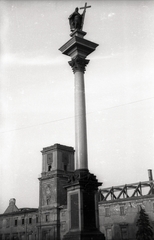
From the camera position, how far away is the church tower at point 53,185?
154ft

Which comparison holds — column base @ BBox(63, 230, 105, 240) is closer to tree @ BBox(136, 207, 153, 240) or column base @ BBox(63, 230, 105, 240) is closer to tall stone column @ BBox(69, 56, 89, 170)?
tall stone column @ BBox(69, 56, 89, 170)

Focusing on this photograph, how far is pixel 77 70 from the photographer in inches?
623

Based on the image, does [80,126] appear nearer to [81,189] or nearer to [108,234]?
[81,189]

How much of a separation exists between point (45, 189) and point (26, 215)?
6703mm

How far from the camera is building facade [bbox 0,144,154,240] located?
3716 cm

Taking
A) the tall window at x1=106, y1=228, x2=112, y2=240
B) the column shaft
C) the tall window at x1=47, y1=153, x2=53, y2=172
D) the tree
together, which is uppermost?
the tall window at x1=47, y1=153, x2=53, y2=172

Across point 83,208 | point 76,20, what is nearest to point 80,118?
point 83,208

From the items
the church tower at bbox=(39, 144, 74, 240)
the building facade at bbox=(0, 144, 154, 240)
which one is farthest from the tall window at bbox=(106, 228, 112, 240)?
the church tower at bbox=(39, 144, 74, 240)

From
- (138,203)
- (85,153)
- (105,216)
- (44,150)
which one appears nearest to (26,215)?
(44,150)

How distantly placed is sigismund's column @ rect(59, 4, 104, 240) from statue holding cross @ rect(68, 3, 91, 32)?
1068mm

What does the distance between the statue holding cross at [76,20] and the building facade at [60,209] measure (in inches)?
1002

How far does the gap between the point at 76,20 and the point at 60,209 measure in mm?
36933

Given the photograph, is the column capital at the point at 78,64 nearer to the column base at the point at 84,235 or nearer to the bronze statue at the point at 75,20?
the bronze statue at the point at 75,20

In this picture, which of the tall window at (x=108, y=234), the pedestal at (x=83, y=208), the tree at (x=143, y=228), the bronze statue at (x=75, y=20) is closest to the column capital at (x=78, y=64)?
the bronze statue at (x=75, y=20)
